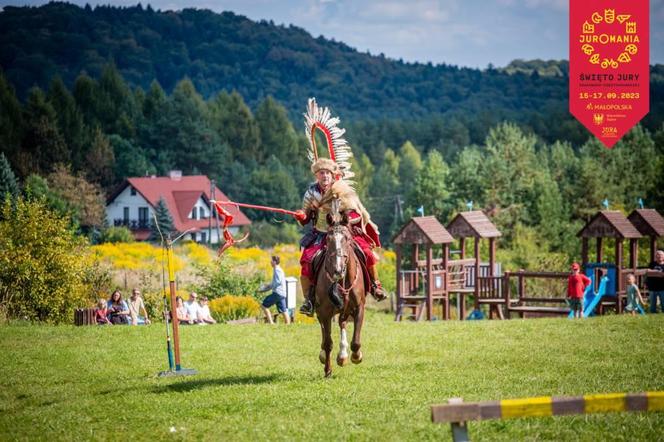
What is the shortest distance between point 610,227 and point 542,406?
86.2ft

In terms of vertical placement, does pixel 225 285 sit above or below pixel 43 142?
below

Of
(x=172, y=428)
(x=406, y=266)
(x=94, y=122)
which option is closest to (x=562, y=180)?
(x=406, y=266)

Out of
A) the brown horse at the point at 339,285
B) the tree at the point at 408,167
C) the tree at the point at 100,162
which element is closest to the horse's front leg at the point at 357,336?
the brown horse at the point at 339,285

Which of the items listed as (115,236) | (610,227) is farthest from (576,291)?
(115,236)

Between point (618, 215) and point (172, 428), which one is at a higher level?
point (618, 215)

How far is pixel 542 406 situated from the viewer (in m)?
8.09

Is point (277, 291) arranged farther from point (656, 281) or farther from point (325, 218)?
point (325, 218)

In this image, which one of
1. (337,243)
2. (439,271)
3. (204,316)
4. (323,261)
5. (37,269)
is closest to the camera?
(337,243)

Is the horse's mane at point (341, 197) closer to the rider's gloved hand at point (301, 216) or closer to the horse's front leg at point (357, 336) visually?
the rider's gloved hand at point (301, 216)

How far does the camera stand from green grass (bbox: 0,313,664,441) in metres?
11.1

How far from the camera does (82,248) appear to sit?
1217 inches

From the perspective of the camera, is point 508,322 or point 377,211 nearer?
point 508,322

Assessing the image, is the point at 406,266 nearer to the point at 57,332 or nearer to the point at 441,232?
the point at 441,232

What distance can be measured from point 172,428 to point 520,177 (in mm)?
76860
